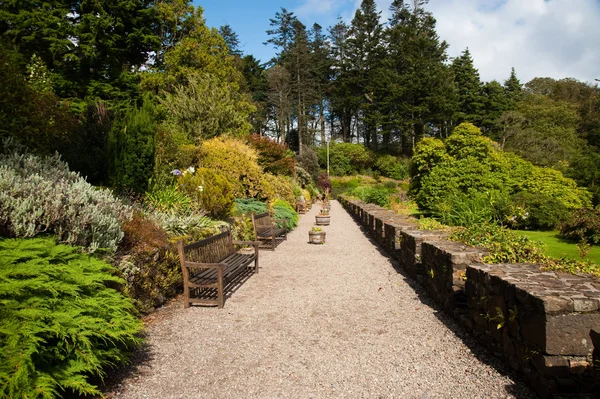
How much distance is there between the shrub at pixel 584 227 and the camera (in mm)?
8028

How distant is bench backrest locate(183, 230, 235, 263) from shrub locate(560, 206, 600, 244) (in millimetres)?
7600

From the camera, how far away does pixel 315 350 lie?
3.48 meters

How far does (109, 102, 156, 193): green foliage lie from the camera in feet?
22.6

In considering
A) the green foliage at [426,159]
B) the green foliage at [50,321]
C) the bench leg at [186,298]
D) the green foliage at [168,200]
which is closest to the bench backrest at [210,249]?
the bench leg at [186,298]

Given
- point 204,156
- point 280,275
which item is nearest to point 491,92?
point 204,156

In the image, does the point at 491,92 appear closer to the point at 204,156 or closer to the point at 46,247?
the point at 204,156

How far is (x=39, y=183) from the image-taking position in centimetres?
375

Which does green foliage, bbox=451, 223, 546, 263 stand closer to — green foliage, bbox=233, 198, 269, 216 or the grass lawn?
the grass lawn

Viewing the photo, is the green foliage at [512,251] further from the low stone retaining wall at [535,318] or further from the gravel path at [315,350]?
the gravel path at [315,350]

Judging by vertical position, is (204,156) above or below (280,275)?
above

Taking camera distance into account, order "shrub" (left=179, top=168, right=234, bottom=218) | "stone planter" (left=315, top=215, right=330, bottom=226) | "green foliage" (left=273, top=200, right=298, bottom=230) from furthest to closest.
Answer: "stone planter" (left=315, top=215, right=330, bottom=226)
"green foliage" (left=273, top=200, right=298, bottom=230)
"shrub" (left=179, top=168, right=234, bottom=218)

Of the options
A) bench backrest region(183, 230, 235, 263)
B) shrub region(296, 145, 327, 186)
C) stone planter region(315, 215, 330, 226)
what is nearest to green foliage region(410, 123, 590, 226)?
stone planter region(315, 215, 330, 226)

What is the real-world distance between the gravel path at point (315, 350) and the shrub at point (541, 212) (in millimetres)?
7409

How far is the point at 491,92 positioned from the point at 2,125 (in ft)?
171
